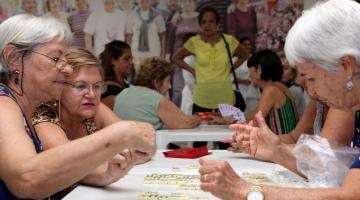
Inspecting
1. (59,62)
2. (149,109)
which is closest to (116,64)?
(149,109)

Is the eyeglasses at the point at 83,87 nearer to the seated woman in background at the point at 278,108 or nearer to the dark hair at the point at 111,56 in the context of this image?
the seated woman in background at the point at 278,108

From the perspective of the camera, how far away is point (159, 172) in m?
2.15

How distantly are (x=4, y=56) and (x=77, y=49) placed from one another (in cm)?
72

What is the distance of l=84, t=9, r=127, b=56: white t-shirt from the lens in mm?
6684

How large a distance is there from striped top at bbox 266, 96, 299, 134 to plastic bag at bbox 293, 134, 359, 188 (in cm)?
226

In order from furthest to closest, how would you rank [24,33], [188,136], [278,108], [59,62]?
[278,108], [188,136], [59,62], [24,33]

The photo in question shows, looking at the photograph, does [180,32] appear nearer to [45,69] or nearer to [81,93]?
[81,93]

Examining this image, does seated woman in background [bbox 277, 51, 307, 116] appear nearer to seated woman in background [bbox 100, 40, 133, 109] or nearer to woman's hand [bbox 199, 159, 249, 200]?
seated woman in background [bbox 100, 40, 133, 109]

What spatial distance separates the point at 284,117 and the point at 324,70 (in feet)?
8.87

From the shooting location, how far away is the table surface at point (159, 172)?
5.74 ft

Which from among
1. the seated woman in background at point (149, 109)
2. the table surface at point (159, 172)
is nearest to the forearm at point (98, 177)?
the table surface at point (159, 172)

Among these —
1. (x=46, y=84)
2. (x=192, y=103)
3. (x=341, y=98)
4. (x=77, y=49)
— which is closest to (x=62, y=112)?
(x=77, y=49)

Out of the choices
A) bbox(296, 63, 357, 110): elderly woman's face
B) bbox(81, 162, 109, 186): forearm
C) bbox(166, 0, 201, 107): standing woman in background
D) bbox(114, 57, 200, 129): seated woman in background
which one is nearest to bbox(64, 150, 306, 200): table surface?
bbox(81, 162, 109, 186): forearm

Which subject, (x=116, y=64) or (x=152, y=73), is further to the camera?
(x=116, y=64)
